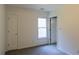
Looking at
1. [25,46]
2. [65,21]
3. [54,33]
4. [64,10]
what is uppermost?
[64,10]

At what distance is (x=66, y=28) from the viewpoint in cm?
434

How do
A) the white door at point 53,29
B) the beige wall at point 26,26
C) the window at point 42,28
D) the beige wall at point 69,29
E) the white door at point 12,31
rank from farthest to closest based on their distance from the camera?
the white door at point 53,29 → the window at point 42,28 → the beige wall at point 26,26 → the white door at point 12,31 → the beige wall at point 69,29

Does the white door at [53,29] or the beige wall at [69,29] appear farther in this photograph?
the white door at [53,29]

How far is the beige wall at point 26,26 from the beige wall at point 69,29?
1.27m

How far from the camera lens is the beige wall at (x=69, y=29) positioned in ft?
12.8

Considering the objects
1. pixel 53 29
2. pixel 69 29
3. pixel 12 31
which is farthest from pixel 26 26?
pixel 69 29

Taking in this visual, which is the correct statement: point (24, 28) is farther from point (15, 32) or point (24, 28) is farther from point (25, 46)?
point (25, 46)

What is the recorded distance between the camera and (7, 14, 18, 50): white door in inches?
196

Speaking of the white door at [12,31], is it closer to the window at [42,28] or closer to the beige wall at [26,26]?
the beige wall at [26,26]

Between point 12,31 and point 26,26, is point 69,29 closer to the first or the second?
point 26,26

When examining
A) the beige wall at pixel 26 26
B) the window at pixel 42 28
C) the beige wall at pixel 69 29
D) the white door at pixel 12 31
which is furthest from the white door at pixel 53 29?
the white door at pixel 12 31
